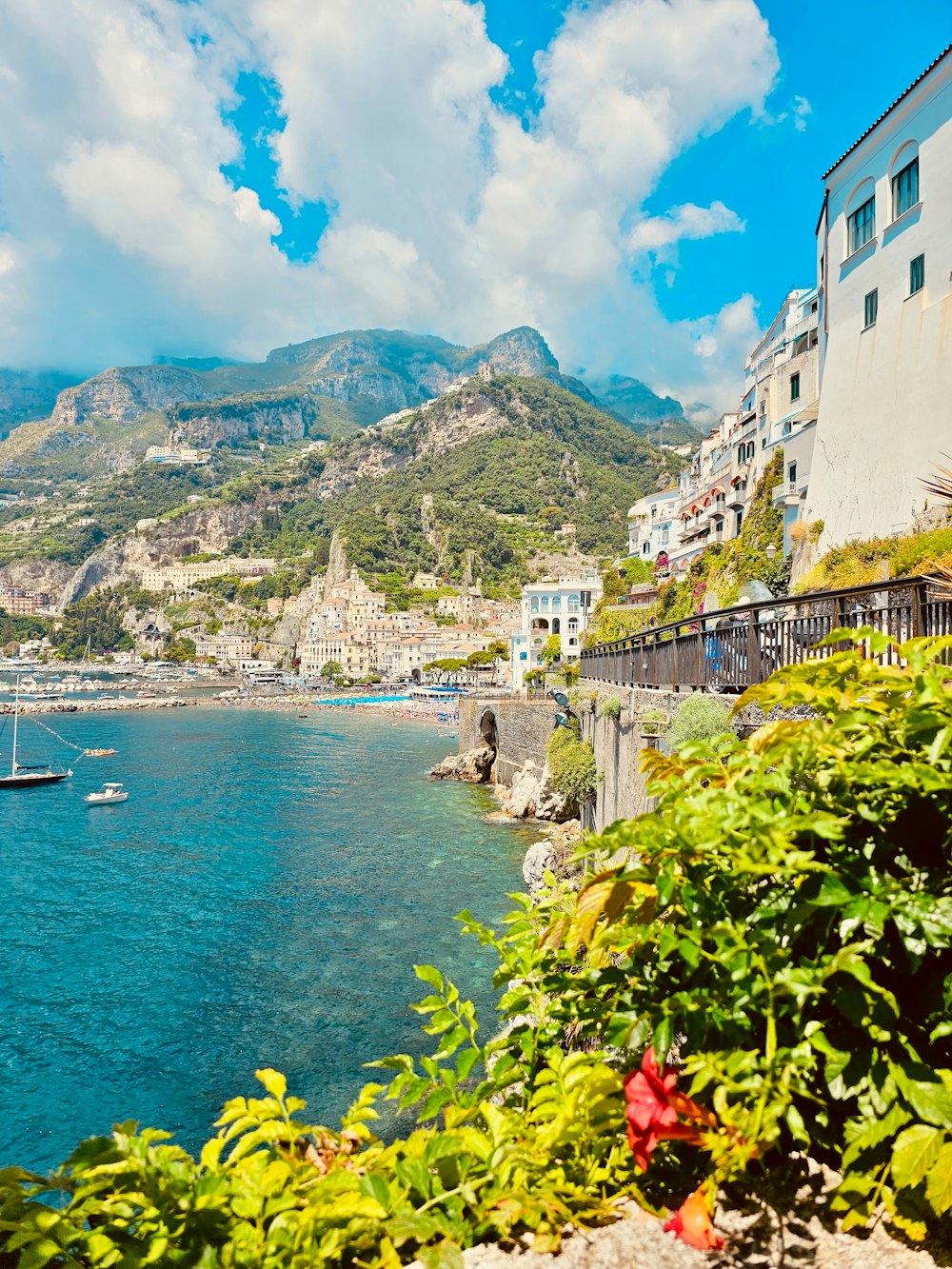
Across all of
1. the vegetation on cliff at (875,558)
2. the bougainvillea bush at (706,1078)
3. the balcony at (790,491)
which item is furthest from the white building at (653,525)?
the bougainvillea bush at (706,1078)

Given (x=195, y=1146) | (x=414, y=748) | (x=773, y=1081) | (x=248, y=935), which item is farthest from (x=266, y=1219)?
(x=414, y=748)

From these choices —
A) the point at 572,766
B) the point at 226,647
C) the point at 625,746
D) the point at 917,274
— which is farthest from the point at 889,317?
the point at 226,647

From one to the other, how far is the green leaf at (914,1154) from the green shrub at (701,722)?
4.63 metres

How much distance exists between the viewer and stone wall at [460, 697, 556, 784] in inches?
1177

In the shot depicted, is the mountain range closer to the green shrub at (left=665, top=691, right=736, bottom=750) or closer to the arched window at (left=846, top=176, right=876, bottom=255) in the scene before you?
the arched window at (left=846, top=176, right=876, bottom=255)

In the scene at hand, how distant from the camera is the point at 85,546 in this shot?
187 metres

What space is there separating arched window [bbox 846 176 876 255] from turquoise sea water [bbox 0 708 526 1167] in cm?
1572

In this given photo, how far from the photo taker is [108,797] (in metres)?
33.6

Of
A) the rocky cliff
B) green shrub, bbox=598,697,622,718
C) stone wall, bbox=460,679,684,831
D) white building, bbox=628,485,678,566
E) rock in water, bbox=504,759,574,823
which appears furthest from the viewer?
the rocky cliff

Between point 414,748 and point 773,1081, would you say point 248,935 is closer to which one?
point 773,1081

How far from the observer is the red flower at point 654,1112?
1.56 meters

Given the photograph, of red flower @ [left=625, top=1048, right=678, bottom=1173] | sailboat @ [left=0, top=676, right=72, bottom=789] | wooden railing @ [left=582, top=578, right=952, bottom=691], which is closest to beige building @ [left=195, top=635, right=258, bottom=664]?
sailboat @ [left=0, top=676, right=72, bottom=789]

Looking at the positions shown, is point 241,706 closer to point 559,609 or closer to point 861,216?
point 559,609

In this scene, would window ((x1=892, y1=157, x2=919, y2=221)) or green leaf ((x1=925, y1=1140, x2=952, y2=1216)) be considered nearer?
green leaf ((x1=925, y1=1140, x2=952, y2=1216))
